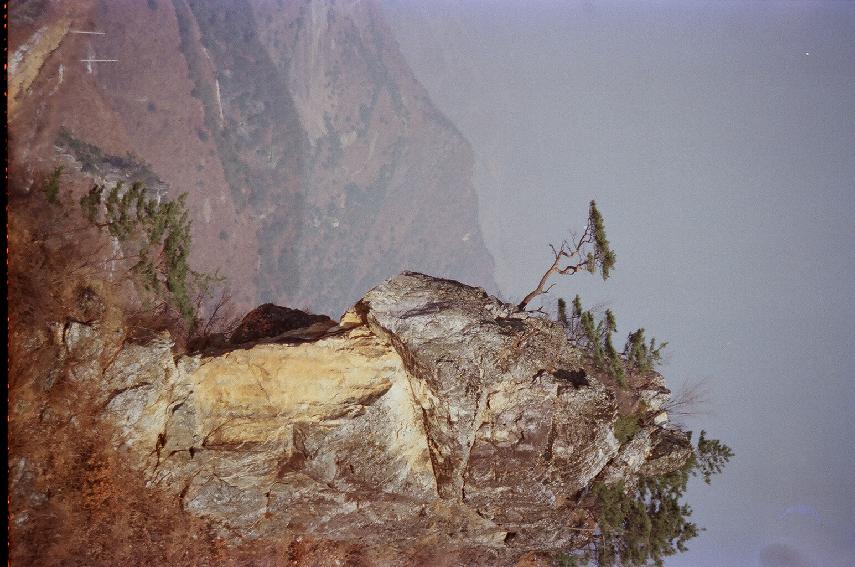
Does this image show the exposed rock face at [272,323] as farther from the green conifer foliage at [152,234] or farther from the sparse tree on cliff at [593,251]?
the sparse tree on cliff at [593,251]

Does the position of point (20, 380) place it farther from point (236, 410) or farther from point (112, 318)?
point (236, 410)

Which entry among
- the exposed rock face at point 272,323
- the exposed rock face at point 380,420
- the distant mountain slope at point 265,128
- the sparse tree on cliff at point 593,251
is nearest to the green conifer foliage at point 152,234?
the exposed rock face at point 272,323

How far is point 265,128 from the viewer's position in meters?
31.8

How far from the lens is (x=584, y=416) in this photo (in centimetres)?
1380

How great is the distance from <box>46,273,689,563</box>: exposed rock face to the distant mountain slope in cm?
887

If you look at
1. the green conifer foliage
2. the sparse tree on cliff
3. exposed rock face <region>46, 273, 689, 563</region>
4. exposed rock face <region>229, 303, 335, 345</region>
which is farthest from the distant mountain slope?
the sparse tree on cliff

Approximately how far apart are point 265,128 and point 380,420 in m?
25.7

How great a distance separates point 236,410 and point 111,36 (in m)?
21.6

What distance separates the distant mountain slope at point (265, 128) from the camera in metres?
20.3

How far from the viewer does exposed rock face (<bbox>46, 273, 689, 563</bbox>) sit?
480 inches

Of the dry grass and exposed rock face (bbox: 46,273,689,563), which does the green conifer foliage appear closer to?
the dry grass

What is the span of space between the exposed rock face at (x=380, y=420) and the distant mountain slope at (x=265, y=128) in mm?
8867

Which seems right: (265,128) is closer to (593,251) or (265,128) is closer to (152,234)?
(152,234)

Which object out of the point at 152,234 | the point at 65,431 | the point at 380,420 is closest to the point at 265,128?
the point at 152,234
